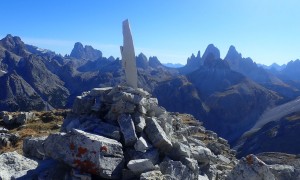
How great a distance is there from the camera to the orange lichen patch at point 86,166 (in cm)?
1523

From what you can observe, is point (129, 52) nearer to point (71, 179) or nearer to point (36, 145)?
point (36, 145)

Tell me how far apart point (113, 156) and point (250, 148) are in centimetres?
11632

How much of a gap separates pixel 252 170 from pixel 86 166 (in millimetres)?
6932

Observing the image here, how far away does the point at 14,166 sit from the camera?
1697cm

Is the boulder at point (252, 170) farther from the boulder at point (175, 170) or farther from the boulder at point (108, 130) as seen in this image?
the boulder at point (108, 130)

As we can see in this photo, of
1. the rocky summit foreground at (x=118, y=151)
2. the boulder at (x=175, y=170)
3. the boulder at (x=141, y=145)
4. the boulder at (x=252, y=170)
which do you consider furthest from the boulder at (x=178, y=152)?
the boulder at (x=252, y=170)

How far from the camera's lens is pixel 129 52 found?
23891 millimetres

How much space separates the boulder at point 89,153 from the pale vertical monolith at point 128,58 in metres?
8.06

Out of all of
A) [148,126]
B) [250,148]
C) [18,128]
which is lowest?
[250,148]

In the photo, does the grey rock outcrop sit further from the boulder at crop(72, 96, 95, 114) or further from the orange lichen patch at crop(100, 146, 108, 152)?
the orange lichen patch at crop(100, 146, 108, 152)

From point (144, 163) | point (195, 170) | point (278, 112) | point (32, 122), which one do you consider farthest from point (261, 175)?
point (278, 112)

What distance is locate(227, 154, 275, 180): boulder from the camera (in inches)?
610

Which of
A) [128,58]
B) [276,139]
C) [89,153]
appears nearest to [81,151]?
[89,153]

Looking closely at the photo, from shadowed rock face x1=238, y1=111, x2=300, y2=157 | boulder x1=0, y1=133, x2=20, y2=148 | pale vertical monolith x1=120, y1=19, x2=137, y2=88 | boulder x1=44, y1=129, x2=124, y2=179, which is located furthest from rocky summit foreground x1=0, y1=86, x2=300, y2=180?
shadowed rock face x1=238, y1=111, x2=300, y2=157
